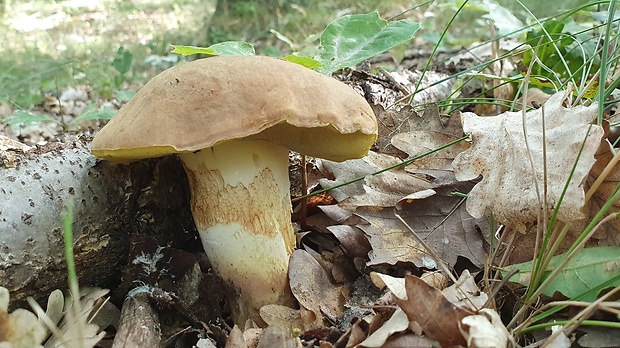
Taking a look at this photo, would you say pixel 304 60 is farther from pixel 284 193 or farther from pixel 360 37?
pixel 284 193

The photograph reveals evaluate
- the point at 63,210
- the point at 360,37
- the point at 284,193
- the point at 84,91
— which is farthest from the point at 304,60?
the point at 84,91

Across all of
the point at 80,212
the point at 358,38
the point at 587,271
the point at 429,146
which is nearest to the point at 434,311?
the point at 587,271

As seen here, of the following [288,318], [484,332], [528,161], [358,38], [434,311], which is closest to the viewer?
[484,332]

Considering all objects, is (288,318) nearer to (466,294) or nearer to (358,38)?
(466,294)

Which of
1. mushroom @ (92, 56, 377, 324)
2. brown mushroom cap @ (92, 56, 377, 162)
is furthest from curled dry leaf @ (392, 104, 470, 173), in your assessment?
brown mushroom cap @ (92, 56, 377, 162)

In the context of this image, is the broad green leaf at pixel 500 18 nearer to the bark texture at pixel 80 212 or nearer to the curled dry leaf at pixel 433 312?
the bark texture at pixel 80 212

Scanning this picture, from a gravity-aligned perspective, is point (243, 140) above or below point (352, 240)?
above

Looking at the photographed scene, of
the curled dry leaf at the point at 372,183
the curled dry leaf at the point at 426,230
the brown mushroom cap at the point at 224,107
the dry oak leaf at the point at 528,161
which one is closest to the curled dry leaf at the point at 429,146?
the curled dry leaf at the point at 372,183
